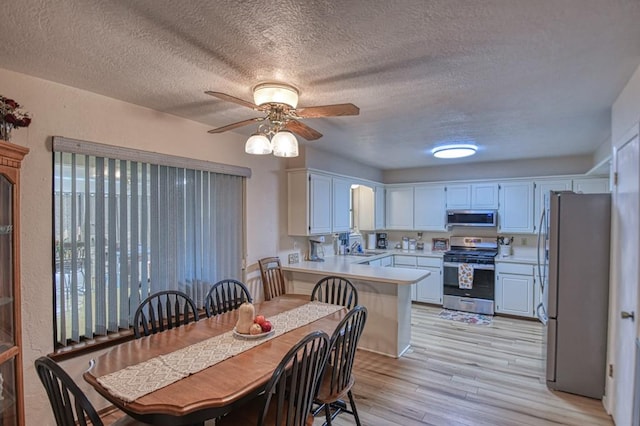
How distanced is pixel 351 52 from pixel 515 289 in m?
4.54

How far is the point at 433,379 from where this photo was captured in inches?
122

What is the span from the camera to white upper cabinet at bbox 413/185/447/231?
5.78 meters

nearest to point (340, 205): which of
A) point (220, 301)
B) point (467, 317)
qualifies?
point (220, 301)

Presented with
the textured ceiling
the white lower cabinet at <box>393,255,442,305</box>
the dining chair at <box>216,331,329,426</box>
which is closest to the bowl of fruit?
the dining chair at <box>216,331,329,426</box>

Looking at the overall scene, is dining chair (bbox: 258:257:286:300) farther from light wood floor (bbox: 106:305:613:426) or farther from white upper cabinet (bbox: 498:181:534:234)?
white upper cabinet (bbox: 498:181:534:234)

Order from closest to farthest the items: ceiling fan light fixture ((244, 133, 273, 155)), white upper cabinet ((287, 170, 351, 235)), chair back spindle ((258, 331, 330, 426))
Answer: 1. chair back spindle ((258, 331, 330, 426))
2. ceiling fan light fixture ((244, 133, 273, 155))
3. white upper cabinet ((287, 170, 351, 235))

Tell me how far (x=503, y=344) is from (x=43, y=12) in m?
4.85

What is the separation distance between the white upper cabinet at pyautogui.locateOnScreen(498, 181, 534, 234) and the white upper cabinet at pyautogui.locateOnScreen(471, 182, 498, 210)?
9 cm

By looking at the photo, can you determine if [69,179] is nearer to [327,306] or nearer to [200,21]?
[200,21]

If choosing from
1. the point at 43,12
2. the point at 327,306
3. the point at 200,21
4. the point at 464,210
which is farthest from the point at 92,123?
the point at 464,210

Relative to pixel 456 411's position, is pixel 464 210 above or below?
above

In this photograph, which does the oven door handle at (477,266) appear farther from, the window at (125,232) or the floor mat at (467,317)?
the window at (125,232)

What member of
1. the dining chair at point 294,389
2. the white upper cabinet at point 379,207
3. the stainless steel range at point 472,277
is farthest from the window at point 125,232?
the stainless steel range at point 472,277

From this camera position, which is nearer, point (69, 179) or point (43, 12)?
point (43, 12)
